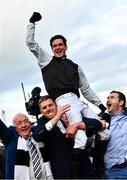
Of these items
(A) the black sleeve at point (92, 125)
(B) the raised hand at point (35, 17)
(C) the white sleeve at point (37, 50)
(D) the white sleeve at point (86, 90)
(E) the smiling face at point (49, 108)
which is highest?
(B) the raised hand at point (35, 17)

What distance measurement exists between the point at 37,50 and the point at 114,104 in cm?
108

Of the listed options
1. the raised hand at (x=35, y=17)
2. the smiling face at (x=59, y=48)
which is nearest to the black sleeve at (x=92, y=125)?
the smiling face at (x=59, y=48)

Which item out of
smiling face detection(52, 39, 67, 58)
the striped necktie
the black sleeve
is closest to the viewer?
the striped necktie

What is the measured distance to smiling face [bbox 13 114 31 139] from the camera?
16.6 ft

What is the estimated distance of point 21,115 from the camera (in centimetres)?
514

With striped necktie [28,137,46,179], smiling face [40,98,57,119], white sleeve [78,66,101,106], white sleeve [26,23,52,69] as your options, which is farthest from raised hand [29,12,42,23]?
striped necktie [28,137,46,179]

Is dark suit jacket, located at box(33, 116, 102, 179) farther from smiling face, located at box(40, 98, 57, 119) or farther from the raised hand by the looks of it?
the raised hand

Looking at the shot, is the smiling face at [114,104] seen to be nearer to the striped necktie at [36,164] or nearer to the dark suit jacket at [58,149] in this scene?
the dark suit jacket at [58,149]

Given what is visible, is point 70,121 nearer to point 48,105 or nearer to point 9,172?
point 48,105

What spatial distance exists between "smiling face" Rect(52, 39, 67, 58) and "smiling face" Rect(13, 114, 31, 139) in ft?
2.70

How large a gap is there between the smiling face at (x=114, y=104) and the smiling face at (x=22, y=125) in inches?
38.2

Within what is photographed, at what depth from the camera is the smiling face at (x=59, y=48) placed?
5309 millimetres

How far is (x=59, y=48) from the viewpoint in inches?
209

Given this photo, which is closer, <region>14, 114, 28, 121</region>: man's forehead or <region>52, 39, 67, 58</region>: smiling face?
<region>14, 114, 28, 121</region>: man's forehead
